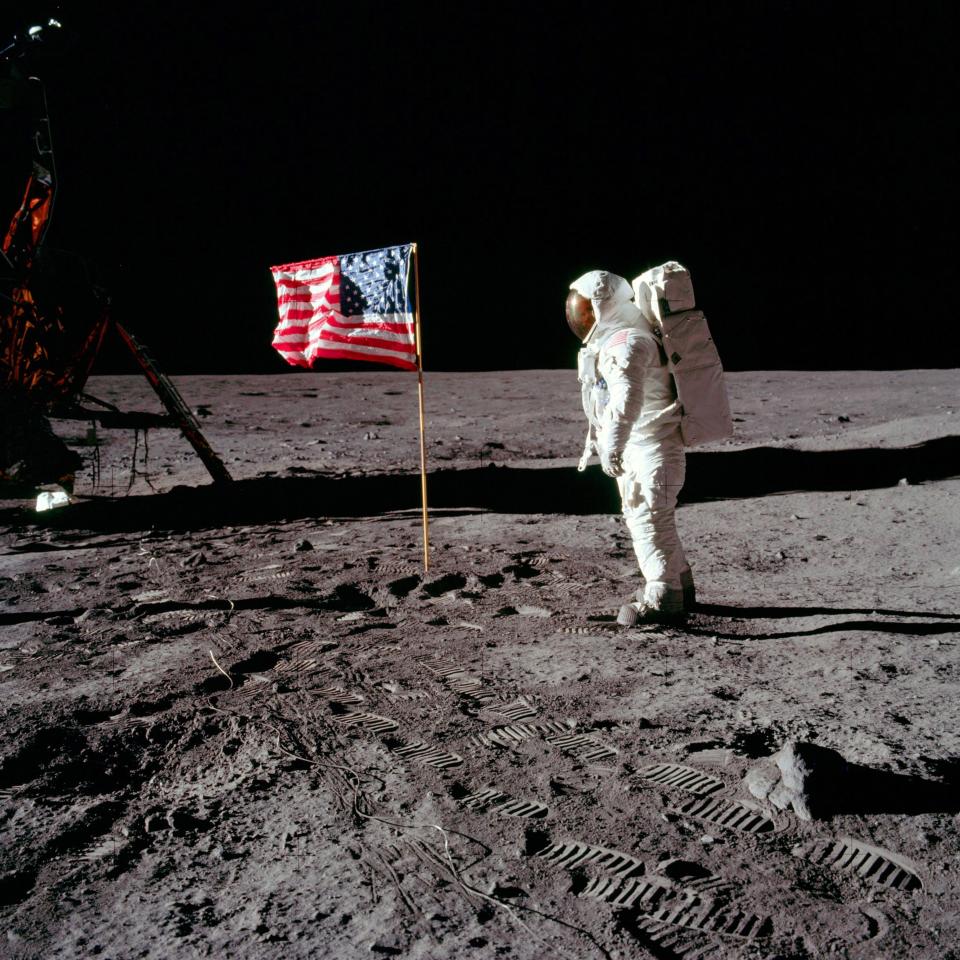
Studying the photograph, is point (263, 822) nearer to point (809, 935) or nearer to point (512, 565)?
point (809, 935)

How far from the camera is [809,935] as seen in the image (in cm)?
167

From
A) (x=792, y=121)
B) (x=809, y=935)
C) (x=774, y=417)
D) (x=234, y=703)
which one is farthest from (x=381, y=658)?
(x=792, y=121)

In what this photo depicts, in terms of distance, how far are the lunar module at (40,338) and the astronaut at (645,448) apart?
3.42 meters

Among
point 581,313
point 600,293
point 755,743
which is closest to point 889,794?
point 755,743

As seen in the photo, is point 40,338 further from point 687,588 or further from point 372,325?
point 687,588

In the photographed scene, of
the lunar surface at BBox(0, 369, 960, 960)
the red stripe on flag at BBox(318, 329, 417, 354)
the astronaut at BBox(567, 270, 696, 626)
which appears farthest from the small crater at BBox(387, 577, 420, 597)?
the red stripe on flag at BBox(318, 329, 417, 354)

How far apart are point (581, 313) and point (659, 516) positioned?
0.92m

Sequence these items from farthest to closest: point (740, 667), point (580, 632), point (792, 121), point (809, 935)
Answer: point (792, 121) → point (580, 632) → point (740, 667) → point (809, 935)

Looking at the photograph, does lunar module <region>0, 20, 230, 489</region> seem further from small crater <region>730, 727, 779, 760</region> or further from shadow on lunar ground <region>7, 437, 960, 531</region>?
small crater <region>730, 727, 779, 760</region>

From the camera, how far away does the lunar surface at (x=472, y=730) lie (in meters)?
1.77

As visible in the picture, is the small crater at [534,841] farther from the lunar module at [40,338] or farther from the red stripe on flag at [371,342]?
the lunar module at [40,338]

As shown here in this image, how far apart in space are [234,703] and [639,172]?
12572 millimetres

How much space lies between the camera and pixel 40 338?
559 cm

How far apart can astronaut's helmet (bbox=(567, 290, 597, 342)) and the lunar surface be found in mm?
1220
